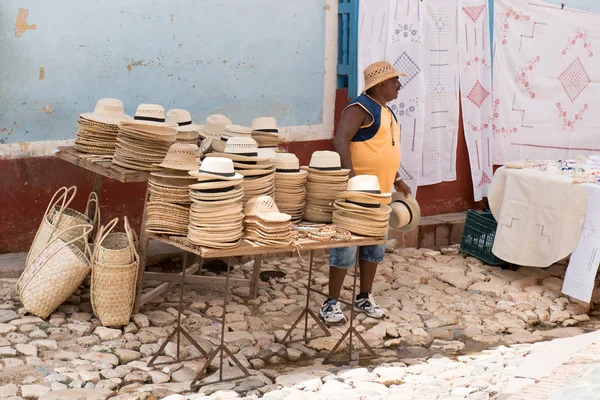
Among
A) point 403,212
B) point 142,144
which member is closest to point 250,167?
point 142,144

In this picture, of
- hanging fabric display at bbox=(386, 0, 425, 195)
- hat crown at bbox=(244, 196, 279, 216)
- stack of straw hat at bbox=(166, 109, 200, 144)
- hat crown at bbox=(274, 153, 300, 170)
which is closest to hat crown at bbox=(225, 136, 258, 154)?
hat crown at bbox=(274, 153, 300, 170)

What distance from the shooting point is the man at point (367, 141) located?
6379mm

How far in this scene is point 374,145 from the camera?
652 cm

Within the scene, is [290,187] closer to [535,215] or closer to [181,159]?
[181,159]

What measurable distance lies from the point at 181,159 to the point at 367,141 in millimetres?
1539

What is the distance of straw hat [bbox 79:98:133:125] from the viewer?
6.42 m

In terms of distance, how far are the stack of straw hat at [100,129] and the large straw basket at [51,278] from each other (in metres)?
0.71

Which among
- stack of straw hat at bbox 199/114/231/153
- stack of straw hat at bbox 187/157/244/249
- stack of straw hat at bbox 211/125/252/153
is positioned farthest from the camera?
stack of straw hat at bbox 199/114/231/153

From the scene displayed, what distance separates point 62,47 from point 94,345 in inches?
101

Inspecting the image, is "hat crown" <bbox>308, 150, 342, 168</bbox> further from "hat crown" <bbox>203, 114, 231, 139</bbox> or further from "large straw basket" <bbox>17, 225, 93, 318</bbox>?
"large straw basket" <bbox>17, 225, 93, 318</bbox>

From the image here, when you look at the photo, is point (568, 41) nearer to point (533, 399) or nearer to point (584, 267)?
point (584, 267)

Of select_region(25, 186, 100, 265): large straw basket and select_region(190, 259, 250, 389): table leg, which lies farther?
select_region(25, 186, 100, 265): large straw basket

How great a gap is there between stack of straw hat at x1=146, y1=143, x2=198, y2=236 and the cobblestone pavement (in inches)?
36.0

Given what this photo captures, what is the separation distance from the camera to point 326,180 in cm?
599
